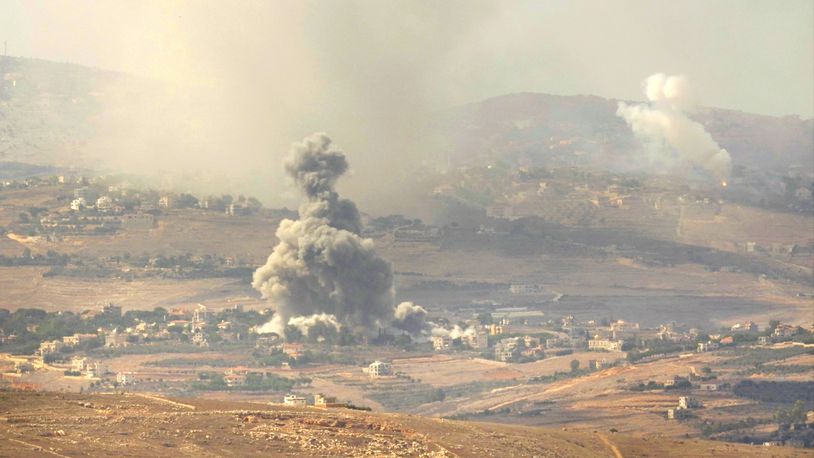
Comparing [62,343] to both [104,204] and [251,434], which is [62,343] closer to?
[104,204]

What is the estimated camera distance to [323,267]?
131 metres

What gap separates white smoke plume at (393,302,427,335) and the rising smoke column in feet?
2.79

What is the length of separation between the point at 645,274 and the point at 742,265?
11.5 meters

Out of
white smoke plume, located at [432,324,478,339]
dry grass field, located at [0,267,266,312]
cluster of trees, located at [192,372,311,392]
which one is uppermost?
dry grass field, located at [0,267,266,312]

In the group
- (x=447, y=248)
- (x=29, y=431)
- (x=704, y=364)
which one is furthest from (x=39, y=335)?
(x=29, y=431)

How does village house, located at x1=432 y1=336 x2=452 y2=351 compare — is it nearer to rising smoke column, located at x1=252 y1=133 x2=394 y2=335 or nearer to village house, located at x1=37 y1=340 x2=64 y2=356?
rising smoke column, located at x1=252 y1=133 x2=394 y2=335

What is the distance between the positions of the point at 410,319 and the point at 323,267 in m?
9.50

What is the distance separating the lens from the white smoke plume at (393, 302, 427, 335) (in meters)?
137

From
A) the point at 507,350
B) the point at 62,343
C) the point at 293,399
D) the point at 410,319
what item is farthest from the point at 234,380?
the point at 507,350

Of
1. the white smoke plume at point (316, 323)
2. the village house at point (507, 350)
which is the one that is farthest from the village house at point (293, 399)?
the village house at point (507, 350)

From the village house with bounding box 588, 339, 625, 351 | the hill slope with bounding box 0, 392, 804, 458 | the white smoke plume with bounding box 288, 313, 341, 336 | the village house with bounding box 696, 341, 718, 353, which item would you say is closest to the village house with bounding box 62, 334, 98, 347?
the white smoke plume with bounding box 288, 313, 341, 336

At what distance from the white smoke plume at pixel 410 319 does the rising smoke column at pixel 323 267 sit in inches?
33.4

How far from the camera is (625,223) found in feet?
644

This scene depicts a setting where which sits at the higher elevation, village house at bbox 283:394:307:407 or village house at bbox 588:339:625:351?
village house at bbox 588:339:625:351
